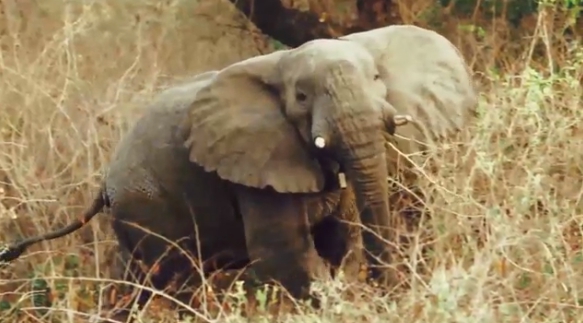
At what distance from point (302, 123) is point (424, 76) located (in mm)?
629

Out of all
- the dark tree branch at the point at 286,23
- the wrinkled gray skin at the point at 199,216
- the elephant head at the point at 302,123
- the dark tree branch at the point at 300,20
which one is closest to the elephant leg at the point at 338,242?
the wrinkled gray skin at the point at 199,216

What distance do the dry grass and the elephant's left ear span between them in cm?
12

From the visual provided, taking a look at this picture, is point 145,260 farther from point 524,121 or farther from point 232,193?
point 524,121

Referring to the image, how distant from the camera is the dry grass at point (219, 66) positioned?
5.07 metres

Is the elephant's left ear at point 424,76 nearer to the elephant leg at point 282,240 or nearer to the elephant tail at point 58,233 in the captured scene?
the elephant leg at point 282,240

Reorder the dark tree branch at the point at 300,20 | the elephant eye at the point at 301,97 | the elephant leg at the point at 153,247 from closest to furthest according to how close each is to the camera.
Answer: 1. the elephant eye at the point at 301,97
2. the elephant leg at the point at 153,247
3. the dark tree branch at the point at 300,20

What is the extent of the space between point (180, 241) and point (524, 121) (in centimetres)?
146

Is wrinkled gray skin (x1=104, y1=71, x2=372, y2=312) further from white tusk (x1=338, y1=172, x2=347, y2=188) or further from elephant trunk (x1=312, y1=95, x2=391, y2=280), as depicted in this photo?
elephant trunk (x1=312, y1=95, x2=391, y2=280)

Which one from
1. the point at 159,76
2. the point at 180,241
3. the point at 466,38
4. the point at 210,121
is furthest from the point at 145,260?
the point at 466,38

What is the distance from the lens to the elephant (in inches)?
219

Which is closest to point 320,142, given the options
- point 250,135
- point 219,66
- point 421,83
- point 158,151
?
point 250,135

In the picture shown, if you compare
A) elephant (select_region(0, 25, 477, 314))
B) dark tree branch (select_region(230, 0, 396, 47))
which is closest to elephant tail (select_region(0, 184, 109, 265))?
elephant (select_region(0, 25, 477, 314))

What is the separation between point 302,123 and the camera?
19.0 feet

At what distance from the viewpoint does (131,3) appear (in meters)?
10.3
